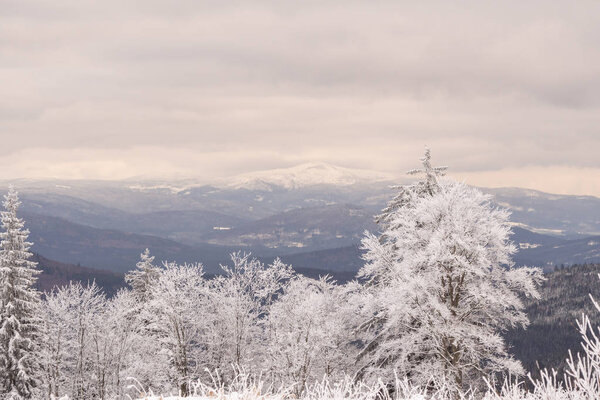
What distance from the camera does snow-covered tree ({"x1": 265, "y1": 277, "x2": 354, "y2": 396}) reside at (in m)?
31.0

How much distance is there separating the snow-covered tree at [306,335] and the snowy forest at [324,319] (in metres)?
0.13

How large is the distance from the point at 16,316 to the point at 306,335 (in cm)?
2197

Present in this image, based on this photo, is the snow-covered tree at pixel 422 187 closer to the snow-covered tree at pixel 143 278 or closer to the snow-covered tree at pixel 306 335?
the snow-covered tree at pixel 306 335

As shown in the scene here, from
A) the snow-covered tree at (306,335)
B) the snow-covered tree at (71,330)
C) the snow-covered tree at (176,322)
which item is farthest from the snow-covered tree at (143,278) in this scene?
the snow-covered tree at (306,335)

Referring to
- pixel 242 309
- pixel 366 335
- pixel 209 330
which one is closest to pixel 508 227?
pixel 366 335

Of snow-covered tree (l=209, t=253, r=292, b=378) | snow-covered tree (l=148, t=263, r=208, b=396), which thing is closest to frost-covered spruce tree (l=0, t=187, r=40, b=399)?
snow-covered tree (l=148, t=263, r=208, b=396)

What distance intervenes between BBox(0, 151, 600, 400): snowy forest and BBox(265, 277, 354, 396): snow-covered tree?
127 millimetres

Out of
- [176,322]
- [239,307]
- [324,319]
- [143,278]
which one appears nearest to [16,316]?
[176,322]

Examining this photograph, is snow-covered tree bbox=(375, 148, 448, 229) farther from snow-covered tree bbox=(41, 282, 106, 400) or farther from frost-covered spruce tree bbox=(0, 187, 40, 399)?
snow-covered tree bbox=(41, 282, 106, 400)

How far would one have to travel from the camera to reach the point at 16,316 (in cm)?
3562

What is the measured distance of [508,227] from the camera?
21.4m

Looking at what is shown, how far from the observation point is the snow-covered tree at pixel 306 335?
31.0m

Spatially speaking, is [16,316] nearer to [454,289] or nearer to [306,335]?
[306,335]

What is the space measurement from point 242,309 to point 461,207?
790 inches
